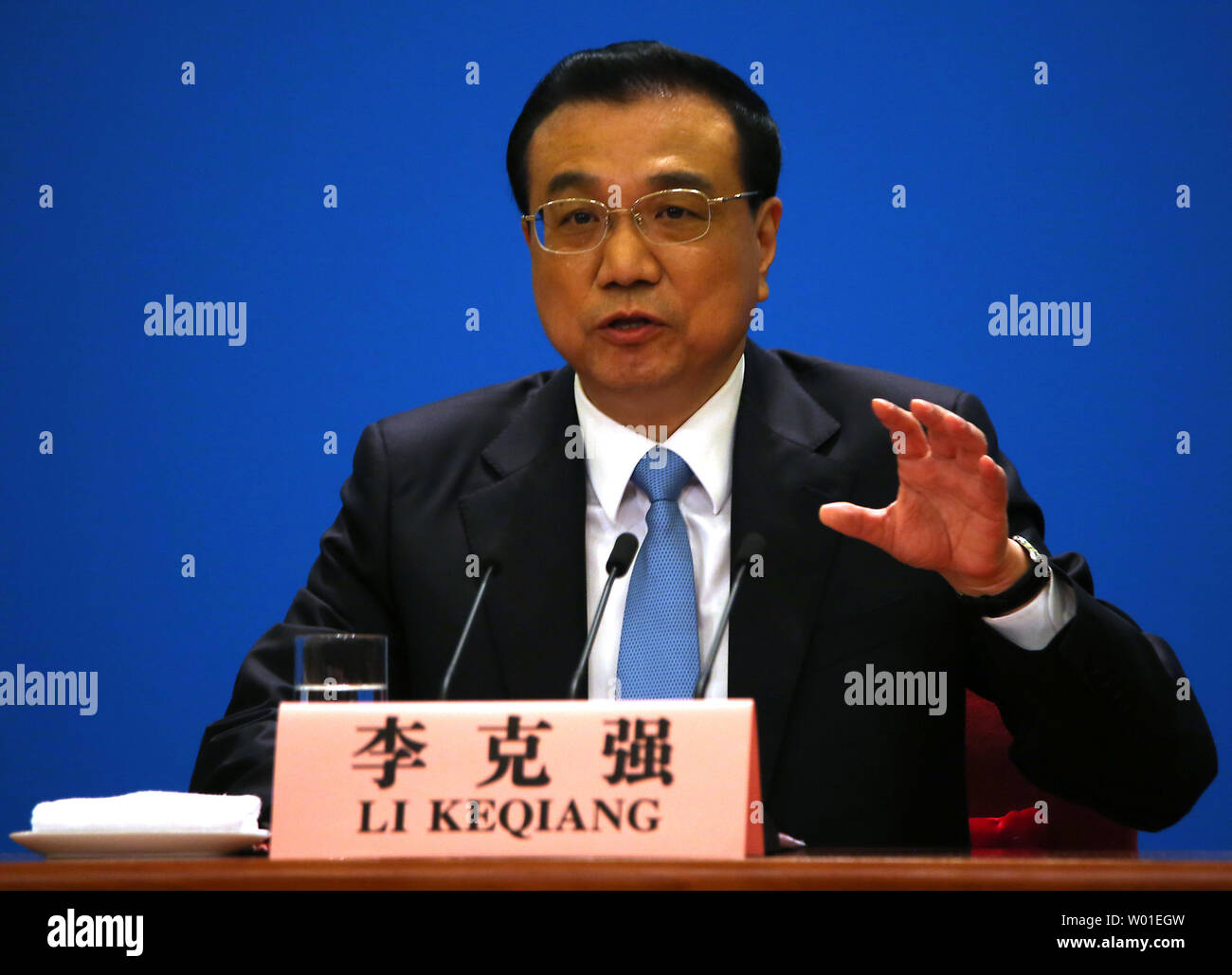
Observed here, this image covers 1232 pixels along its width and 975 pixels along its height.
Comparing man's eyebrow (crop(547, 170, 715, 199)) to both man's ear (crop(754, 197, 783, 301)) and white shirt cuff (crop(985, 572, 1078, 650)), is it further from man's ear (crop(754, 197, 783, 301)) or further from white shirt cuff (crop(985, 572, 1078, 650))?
white shirt cuff (crop(985, 572, 1078, 650))

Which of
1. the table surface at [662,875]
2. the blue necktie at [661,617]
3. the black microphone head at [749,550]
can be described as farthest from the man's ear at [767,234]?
the table surface at [662,875]

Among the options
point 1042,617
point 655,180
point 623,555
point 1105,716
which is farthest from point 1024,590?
point 655,180

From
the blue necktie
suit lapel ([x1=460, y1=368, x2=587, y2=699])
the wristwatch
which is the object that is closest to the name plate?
the wristwatch

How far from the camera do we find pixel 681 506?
2055mm

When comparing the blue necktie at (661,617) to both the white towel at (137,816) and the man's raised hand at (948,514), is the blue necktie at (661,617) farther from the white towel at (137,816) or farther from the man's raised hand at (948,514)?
the white towel at (137,816)

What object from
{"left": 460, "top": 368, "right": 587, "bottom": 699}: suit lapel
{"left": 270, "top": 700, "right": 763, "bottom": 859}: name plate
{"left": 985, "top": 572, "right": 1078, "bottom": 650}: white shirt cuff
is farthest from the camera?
{"left": 460, "top": 368, "right": 587, "bottom": 699}: suit lapel

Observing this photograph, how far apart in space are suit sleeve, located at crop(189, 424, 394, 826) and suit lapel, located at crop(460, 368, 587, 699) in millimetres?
158

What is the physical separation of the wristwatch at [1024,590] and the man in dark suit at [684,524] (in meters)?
0.19

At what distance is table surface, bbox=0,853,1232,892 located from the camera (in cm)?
98

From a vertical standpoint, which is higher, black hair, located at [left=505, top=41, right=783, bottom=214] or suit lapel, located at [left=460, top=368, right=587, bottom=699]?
black hair, located at [left=505, top=41, right=783, bottom=214]

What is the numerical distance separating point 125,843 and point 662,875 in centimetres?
56

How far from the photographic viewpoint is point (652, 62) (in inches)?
83.1

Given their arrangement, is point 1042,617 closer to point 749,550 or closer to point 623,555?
point 749,550
